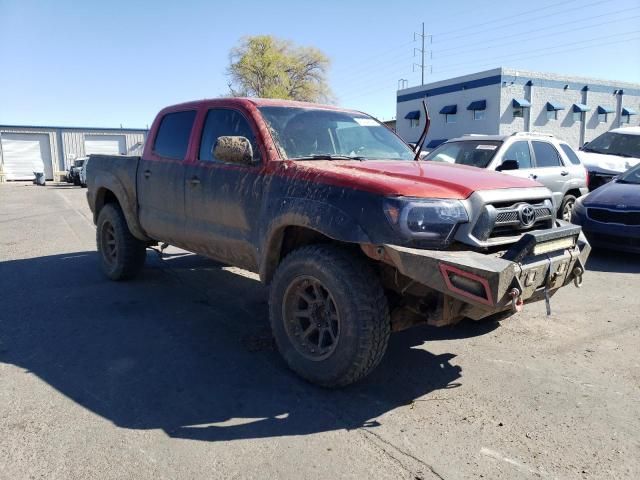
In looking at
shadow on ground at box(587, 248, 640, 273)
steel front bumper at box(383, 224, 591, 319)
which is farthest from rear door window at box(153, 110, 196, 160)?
shadow on ground at box(587, 248, 640, 273)

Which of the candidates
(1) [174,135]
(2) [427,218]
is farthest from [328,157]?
(1) [174,135]

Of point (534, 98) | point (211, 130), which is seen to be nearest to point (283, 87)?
point (534, 98)

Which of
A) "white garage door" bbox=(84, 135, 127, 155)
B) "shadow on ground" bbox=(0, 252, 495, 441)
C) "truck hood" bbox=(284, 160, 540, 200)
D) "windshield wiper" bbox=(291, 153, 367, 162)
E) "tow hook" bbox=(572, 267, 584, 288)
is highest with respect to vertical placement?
"white garage door" bbox=(84, 135, 127, 155)

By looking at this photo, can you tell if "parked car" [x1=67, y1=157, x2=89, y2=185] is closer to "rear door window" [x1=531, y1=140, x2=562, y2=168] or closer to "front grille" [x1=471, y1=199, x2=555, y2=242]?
"rear door window" [x1=531, y1=140, x2=562, y2=168]

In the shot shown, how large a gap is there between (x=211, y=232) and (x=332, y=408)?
2.00 meters

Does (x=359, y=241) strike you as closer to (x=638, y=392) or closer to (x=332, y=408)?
(x=332, y=408)

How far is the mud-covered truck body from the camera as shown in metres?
3.01

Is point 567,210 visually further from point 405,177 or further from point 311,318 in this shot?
point 311,318

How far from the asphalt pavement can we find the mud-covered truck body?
44 centimetres

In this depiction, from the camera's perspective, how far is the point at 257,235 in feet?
12.8

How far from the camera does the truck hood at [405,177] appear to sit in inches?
123

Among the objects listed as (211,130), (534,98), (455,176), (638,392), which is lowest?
(638,392)

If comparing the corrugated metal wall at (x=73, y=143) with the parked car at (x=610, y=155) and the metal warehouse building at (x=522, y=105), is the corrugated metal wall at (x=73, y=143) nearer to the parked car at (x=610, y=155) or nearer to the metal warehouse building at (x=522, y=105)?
the metal warehouse building at (x=522, y=105)

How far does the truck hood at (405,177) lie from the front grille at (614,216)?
4494 mm
